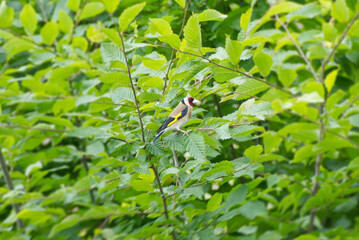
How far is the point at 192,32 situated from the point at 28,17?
116 cm

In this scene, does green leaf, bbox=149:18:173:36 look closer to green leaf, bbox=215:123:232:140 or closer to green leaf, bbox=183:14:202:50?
green leaf, bbox=183:14:202:50

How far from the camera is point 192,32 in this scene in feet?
3.71

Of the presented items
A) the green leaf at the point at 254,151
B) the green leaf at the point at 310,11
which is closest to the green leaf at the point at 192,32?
the green leaf at the point at 254,151

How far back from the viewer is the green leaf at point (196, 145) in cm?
111

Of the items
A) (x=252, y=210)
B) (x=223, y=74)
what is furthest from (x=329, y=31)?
(x=252, y=210)

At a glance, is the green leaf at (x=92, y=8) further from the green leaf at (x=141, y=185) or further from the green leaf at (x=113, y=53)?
the green leaf at (x=141, y=185)

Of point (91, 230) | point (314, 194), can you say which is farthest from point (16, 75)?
point (314, 194)

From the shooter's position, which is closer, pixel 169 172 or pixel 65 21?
pixel 169 172

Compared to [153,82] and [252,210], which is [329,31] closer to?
[153,82]

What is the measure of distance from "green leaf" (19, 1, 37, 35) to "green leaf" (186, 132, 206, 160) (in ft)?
3.96

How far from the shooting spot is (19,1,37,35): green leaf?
1.94m

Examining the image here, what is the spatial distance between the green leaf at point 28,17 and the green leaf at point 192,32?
3.69ft

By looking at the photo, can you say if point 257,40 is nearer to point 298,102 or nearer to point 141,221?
point 298,102

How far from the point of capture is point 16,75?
3375 millimetres
